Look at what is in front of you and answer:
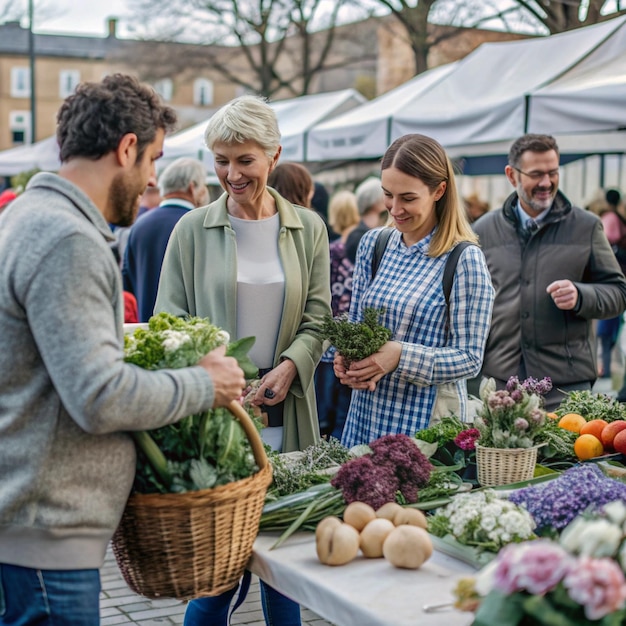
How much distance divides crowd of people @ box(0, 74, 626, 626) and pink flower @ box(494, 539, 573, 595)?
701 millimetres

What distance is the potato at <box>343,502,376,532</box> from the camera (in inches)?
84.0

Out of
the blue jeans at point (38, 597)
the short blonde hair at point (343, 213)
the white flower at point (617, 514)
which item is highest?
the short blonde hair at point (343, 213)

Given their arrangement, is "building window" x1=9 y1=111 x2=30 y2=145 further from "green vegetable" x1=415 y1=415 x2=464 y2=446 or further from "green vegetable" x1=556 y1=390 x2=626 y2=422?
"green vegetable" x1=415 y1=415 x2=464 y2=446

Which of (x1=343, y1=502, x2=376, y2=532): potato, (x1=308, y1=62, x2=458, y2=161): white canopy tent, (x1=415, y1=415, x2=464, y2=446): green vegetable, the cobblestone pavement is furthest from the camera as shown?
(x1=308, y1=62, x2=458, y2=161): white canopy tent

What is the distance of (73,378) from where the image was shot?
1741mm

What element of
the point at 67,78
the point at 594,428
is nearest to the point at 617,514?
the point at 594,428

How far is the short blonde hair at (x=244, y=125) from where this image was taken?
2891mm

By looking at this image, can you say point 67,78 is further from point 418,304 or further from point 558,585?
point 558,585

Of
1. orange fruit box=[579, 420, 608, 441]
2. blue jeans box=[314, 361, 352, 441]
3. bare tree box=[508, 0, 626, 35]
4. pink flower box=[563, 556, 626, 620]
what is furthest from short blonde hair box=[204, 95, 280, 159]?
bare tree box=[508, 0, 626, 35]

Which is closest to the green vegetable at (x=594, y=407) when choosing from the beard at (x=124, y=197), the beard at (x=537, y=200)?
the beard at (x=537, y=200)

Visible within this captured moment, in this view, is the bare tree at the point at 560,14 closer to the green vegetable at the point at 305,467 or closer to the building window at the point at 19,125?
the green vegetable at the point at 305,467

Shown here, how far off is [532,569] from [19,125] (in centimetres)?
5648

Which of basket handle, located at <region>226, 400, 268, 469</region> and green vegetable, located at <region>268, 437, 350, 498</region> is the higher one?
basket handle, located at <region>226, 400, 268, 469</region>

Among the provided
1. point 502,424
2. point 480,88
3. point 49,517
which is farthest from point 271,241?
point 480,88
